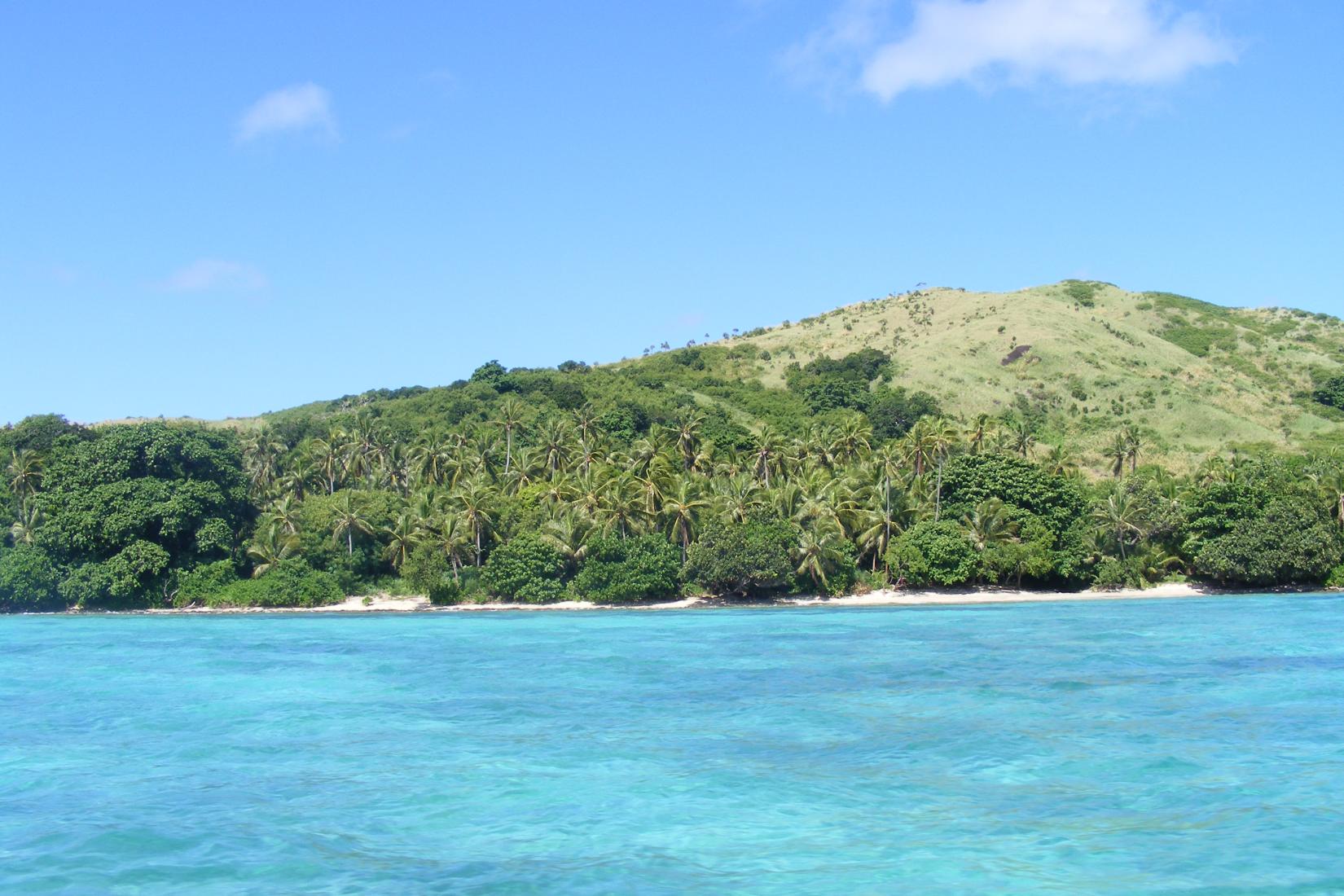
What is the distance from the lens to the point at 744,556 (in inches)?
2822

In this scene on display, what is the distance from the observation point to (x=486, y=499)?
78.2 m

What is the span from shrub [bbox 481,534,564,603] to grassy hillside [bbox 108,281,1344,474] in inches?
1097

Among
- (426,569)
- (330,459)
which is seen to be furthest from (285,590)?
(330,459)

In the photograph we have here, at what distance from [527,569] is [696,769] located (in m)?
50.0

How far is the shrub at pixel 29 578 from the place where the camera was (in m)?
75.4

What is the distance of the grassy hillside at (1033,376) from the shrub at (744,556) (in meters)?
26.1

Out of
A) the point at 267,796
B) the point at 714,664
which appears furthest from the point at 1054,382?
the point at 267,796

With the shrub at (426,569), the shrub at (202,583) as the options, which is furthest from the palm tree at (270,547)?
the shrub at (426,569)

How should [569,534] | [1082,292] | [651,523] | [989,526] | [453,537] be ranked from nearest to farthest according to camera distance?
1. [989,526]
2. [569,534]
3. [651,523]
4. [453,537]
5. [1082,292]

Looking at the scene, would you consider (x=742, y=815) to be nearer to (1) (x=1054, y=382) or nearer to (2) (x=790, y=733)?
(2) (x=790, y=733)

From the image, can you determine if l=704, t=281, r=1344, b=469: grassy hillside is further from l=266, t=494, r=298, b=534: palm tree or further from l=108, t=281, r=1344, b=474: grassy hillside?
l=266, t=494, r=298, b=534: palm tree

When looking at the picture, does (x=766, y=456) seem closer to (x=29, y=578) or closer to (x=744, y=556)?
(x=744, y=556)

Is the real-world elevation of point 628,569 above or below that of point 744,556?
below

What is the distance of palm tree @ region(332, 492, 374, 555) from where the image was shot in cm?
7862
